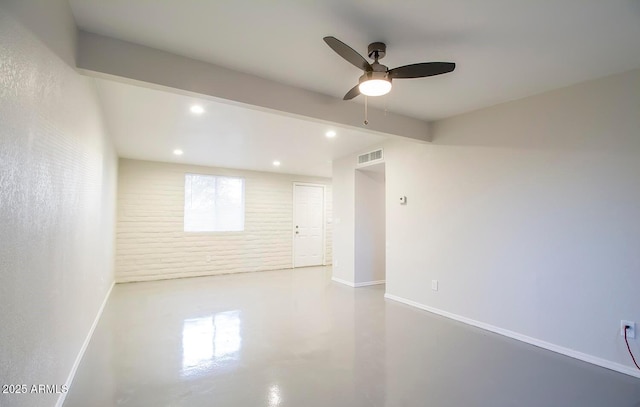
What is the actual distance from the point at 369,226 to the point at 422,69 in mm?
3936

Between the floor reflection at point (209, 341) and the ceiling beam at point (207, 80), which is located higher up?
the ceiling beam at point (207, 80)

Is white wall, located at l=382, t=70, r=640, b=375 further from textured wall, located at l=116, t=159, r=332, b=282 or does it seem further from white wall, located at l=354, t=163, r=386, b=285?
textured wall, located at l=116, t=159, r=332, b=282

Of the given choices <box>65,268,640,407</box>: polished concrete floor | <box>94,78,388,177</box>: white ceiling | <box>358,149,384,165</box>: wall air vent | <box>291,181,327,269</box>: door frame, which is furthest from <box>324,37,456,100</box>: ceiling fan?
<box>291,181,327,269</box>: door frame

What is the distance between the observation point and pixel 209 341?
3.17 m

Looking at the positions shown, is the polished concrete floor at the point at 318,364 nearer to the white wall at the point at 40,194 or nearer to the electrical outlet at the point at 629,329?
the electrical outlet at the point at 629,329

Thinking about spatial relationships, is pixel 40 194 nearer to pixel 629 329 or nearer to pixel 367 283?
pixel 629 329

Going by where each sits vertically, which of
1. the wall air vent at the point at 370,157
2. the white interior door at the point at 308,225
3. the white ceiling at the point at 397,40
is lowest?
the white interior door at the point at 308,225

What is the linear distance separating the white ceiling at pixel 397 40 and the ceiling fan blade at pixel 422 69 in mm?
212

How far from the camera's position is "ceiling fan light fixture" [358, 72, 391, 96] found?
232cm

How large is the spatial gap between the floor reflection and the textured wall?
3128 millimetres

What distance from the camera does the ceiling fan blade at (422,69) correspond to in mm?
2214

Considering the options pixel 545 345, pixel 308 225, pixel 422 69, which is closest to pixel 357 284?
pixel 308 225

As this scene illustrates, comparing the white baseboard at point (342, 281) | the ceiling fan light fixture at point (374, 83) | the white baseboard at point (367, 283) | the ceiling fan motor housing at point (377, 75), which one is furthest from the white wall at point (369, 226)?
the ceiling fan motor housing at point (377, 75)

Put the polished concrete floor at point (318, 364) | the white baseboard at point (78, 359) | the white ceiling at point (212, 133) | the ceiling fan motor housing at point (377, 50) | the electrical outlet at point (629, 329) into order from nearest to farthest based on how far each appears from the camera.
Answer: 1. the white baseboard at point (78, 359)
2. the polished concrete floor at point (318, 364)
3. the ceiling fan motor housing at point (377, 50)
4. the electrical outlet at point (629, 329)
5. the white ceiling at point (212, 133)
